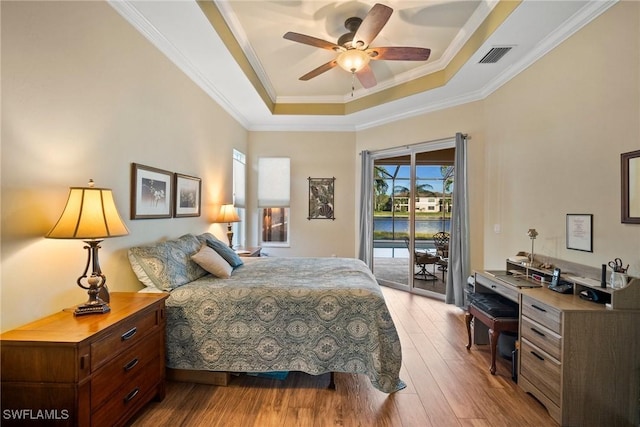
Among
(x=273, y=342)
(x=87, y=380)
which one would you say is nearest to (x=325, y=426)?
(x=273, y=342)

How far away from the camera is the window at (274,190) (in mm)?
5613

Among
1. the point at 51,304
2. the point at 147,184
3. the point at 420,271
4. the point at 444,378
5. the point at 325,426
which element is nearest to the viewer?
the point at 51,304

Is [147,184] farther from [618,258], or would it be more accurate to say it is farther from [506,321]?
[618,258]

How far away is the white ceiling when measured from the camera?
8.02ft

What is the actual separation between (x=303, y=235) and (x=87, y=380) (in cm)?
429

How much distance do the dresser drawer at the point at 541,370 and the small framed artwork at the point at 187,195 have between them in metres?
3.44

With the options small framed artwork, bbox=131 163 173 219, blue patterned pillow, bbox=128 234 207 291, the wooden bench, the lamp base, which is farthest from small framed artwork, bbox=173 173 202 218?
the wooden bench

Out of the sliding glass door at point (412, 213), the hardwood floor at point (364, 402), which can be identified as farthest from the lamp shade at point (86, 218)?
the sliding glass door at point (412, 213)

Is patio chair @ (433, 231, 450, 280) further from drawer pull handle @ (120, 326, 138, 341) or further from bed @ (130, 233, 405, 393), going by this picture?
drawer pull handle @ (120, 326, 138, 341)

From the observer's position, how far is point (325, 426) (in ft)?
6.30

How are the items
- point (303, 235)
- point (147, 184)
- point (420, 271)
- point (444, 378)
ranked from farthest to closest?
1. point (303, 235)
2. point (420, 271)
3. point (147, 184)
4. point (444, 378)

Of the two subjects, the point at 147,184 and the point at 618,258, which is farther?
the point at 147,184

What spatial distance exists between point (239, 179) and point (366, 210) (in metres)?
2.39

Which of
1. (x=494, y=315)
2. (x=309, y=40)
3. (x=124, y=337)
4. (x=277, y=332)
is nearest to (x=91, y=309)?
(x=124, y=337)
